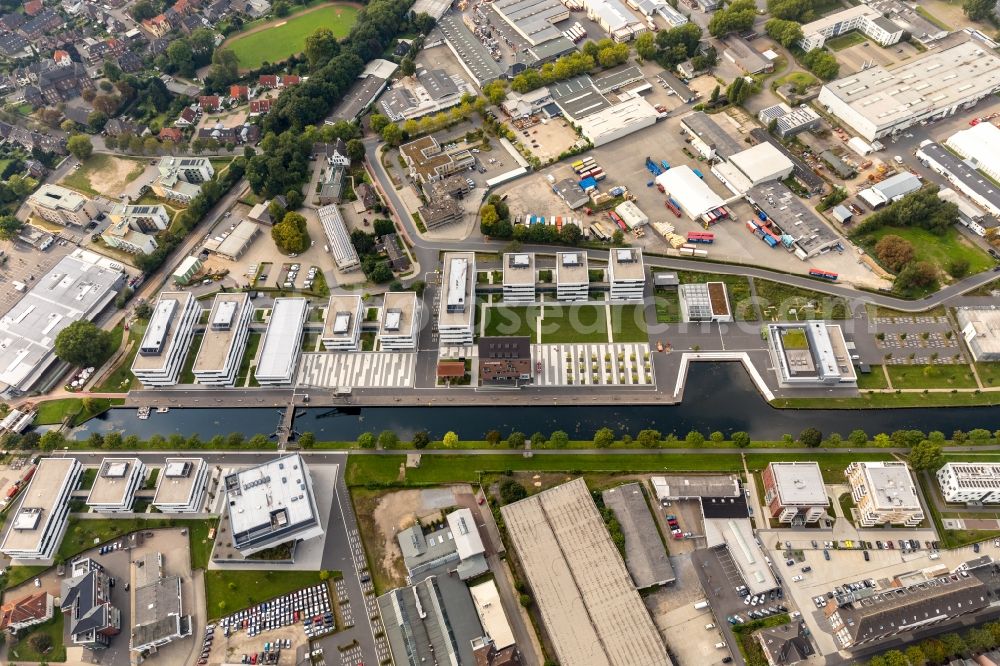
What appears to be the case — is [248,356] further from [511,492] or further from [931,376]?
[931,376]

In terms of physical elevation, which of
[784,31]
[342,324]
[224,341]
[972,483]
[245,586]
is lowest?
[245,586]

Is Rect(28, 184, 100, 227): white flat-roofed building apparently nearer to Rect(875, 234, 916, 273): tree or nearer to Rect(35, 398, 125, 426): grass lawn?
Rect(35, 398, 125, 426): grass lawn

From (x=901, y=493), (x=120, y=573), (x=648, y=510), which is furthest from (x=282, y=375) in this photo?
(x=901, y=493)

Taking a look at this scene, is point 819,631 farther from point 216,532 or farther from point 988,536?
point 216,532

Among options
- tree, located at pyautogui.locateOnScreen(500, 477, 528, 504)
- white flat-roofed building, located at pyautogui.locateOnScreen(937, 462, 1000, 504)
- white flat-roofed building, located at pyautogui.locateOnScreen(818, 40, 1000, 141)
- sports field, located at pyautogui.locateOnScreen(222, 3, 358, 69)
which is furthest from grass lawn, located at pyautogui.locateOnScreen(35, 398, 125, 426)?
white flat-roofed building, located at pyautogui.locateOnScreen(818, 40, 1000, 141)

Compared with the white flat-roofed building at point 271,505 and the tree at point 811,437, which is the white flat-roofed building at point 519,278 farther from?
the tree at point 811,437

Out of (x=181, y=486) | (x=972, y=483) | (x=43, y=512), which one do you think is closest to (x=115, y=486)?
(x=43, y=512)

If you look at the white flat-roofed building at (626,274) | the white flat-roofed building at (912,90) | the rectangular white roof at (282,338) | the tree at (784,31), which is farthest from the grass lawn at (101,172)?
the white flat-roofed building at (912,90)
